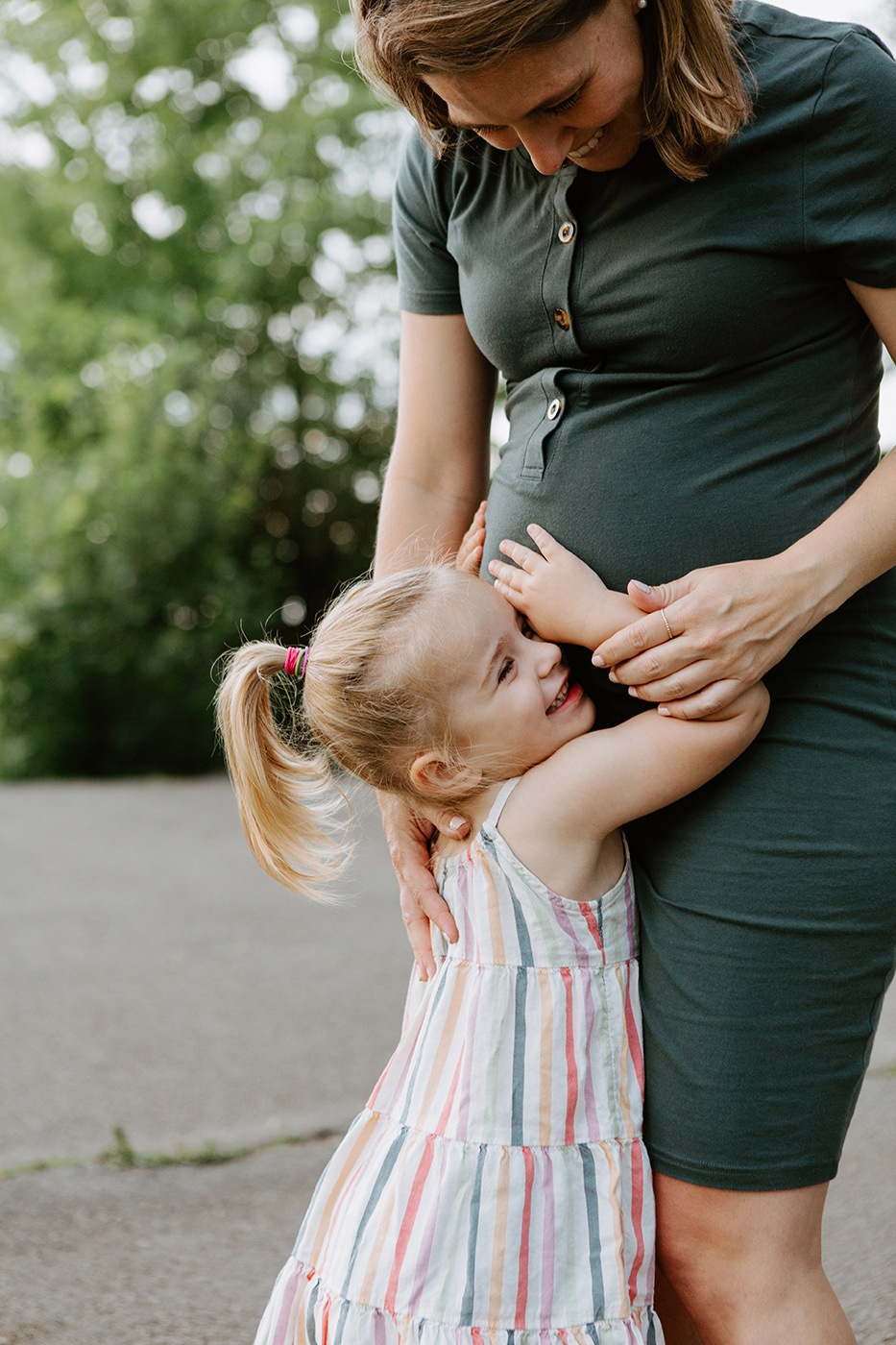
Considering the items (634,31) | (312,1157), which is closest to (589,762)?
(634,31)

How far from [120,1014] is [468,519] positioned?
2.75 metres

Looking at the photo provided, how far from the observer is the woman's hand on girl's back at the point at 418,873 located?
1730 mm

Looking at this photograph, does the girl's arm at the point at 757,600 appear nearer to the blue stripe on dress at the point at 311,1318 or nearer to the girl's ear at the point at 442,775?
the girl's ear at the point at 442,775

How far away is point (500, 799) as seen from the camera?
5.51ft

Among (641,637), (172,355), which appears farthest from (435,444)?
(172,355)

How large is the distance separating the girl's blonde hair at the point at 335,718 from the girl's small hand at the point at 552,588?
0.30 ft

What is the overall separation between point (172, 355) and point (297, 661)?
33.6 feet

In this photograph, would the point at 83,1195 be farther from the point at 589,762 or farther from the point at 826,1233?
the point at 589,762

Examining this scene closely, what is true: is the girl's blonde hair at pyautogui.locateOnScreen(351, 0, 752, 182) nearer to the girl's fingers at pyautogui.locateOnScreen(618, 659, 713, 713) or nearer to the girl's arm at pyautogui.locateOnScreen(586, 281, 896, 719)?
the girl's arm at pyautogui.locateOnScreen(586, 281, 896, 719)

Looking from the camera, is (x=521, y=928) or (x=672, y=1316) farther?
(x=672, y=1316)

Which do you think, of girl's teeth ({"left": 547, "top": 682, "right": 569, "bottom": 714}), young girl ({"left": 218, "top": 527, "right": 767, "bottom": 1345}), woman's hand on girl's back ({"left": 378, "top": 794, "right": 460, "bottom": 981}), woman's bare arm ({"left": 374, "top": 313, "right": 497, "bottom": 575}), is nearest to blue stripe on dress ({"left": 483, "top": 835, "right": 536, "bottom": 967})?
young girl ({"left": 218, "top": 527, "right": 767, "bottom": 1345})

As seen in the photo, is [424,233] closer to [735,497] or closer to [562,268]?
[562,268]

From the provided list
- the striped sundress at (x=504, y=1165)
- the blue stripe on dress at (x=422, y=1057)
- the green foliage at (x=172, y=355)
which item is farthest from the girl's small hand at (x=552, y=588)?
the green foliage at (x=172, y=355)

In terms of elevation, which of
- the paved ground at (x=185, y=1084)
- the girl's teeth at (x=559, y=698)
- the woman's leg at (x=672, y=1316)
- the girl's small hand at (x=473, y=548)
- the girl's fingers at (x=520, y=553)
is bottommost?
the paved ground at (x=185, y=1084)
